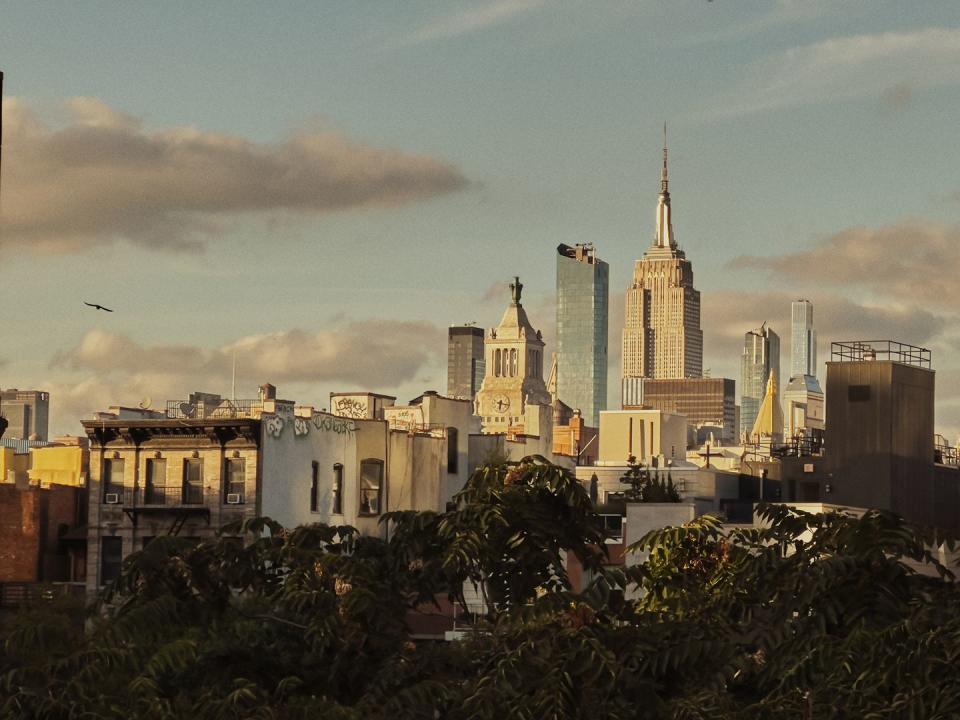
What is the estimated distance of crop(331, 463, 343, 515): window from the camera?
275 feet

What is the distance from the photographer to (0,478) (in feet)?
323

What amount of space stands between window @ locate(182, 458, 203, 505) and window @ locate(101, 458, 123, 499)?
2.84 metres

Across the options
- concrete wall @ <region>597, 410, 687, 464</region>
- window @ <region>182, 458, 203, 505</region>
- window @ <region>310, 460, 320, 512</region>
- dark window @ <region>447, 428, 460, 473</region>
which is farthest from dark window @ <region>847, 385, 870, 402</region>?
concrete wall @ <region>597, 410, 687, 464</region>

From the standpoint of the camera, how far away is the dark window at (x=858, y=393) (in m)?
79.1

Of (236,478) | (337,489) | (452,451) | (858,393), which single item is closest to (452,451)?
Answer: (452,451)

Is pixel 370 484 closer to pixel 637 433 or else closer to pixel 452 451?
pixel 452 451

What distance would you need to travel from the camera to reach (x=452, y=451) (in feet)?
299

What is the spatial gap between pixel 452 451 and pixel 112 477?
15393 millimetres

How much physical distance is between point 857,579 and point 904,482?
56.4 m

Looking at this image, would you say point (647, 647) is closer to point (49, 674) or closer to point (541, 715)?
point (541, 715)

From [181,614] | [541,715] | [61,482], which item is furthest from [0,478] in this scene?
[541,715]

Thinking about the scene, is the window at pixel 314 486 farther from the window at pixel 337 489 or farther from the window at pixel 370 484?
the window at pixel 370 484

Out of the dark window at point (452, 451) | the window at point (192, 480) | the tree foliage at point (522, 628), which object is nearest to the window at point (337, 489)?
the window at point (192, 480)

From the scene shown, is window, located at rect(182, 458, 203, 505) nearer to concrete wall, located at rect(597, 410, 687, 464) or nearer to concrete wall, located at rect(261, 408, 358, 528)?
concrete wall, located at rect(261, 408, 358, 528)
